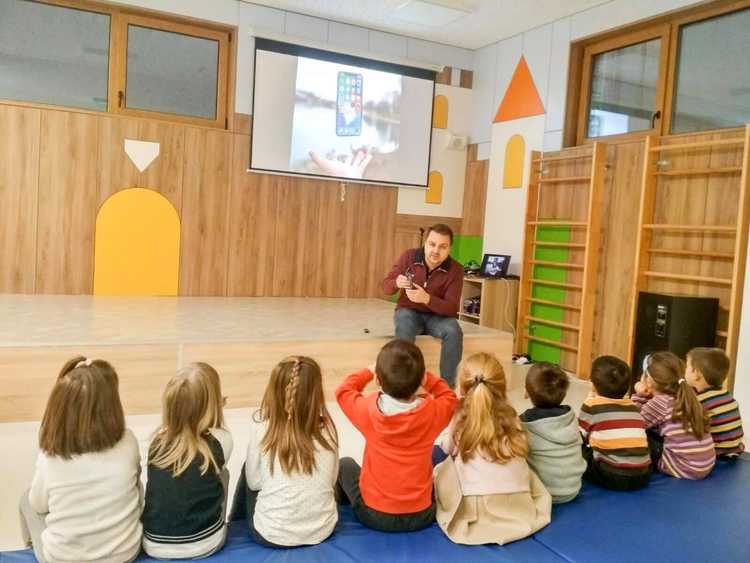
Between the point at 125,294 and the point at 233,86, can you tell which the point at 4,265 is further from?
the point at 233,86

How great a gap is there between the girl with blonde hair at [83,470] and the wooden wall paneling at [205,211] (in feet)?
13.5

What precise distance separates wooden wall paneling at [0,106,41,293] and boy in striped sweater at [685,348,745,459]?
477cm

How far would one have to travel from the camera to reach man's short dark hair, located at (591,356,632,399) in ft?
7.37

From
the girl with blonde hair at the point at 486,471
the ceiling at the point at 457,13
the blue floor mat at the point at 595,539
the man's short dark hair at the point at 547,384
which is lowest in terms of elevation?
the blue floor mat at the point at 595,539

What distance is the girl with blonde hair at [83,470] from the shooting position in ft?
5.15

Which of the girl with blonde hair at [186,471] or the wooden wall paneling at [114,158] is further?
the wooden wall paneling at [114,158]

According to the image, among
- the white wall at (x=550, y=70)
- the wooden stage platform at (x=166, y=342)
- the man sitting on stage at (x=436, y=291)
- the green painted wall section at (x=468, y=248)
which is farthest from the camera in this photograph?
the green painted wall section at (x=468, y=248)

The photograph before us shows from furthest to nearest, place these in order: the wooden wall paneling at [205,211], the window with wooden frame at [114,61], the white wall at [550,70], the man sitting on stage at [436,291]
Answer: the wooden wall paneling at [205,211] → the window with wooden frame at [114,61] → the man sitting on stage at [436,291] → the white wall at [550,70]

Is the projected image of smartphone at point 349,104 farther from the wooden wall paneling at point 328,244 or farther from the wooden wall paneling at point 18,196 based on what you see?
the wooden wall paneling at point 18,196

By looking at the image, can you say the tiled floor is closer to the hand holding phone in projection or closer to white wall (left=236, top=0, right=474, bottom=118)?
the hand holding phone in projection

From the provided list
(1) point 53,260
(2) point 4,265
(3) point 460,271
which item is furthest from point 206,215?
(3) point 460,271

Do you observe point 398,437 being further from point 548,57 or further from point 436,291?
point 548,57

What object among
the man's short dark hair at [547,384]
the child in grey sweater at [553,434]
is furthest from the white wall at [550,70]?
the man's short dark hair at [547,384]

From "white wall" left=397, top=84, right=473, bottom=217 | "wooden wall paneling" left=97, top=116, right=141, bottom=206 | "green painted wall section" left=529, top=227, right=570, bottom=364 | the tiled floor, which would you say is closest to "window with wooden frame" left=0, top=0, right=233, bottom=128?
"wooden wall paneling" left=97, top=116, right=141, bottom=206
